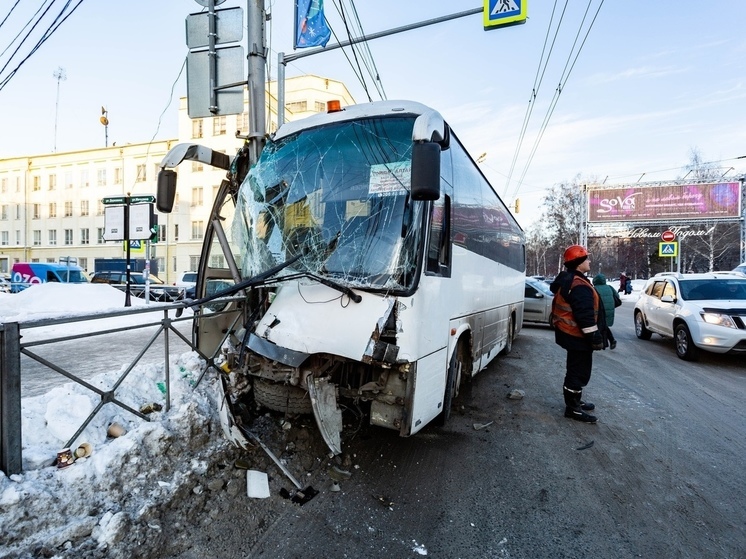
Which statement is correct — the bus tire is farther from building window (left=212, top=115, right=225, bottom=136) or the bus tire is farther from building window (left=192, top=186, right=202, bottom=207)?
building window (left=192, top=186, right=202, bottom=207)

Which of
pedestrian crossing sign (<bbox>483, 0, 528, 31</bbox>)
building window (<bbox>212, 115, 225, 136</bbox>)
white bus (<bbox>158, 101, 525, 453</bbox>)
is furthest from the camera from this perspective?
building window (<bbox>212, 115, 225, 136</bbox>)

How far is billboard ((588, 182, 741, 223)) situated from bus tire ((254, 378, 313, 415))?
39104 millimetres

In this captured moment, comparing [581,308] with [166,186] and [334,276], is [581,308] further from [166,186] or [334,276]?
[166,186]

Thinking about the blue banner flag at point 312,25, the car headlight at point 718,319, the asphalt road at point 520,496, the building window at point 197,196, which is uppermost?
the building window at point 197,196

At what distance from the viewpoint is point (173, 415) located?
395 centimetres

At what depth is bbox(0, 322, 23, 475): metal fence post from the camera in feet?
9.51

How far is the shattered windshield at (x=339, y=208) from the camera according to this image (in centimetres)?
358

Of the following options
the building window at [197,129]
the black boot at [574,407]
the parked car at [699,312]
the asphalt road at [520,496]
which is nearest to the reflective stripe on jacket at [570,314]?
the black boot at [574,407]

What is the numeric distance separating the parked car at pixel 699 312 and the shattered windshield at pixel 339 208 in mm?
7903

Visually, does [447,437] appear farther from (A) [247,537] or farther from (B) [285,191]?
(B) [285,191]

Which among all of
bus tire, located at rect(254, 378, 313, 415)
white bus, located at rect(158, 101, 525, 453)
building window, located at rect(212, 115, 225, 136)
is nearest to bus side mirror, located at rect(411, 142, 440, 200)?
white bus, located at rect(158, 101, 525, 453)

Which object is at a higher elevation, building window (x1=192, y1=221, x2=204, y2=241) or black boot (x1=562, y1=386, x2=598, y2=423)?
building window (x1=192, y1=221, x2=204, y2=241)

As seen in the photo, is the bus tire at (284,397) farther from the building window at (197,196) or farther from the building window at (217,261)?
the building window at (197,196)

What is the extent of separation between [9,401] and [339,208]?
286 cm
